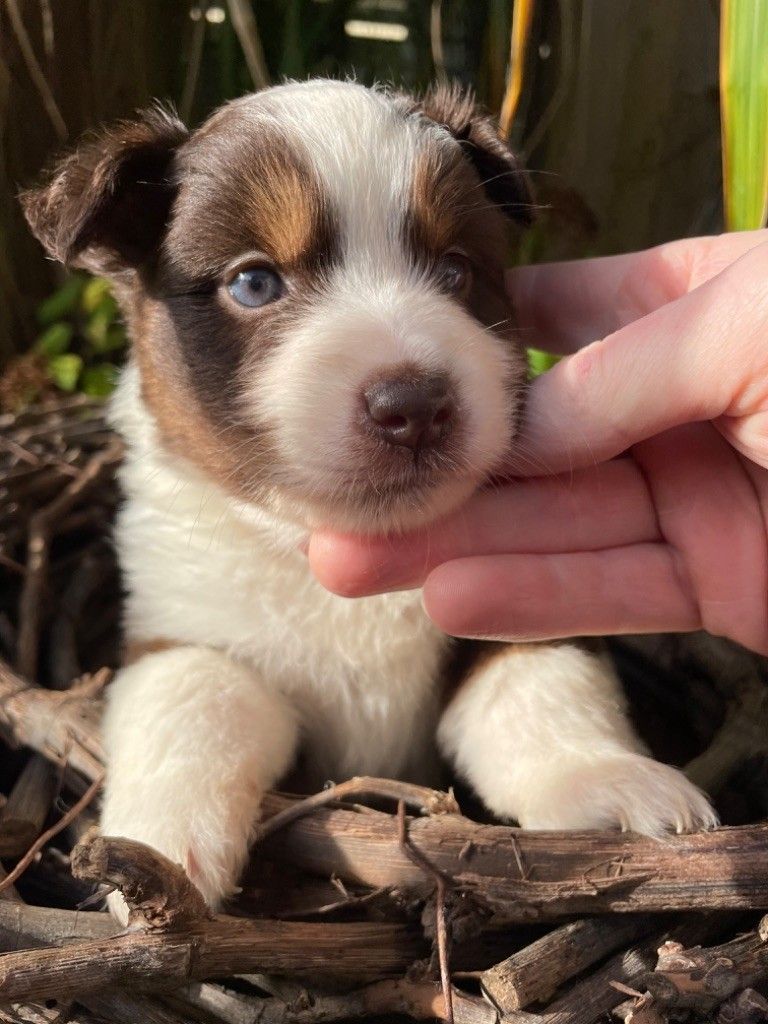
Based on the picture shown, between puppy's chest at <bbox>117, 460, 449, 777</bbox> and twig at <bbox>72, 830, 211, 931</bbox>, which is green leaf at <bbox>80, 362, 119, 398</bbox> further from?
twig at <bbox>72, 830, 211, 931</bbox>

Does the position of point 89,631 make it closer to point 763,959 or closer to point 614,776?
point 614,776

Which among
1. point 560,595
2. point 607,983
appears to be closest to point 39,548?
point 560,595

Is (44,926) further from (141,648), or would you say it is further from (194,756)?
(141,648)

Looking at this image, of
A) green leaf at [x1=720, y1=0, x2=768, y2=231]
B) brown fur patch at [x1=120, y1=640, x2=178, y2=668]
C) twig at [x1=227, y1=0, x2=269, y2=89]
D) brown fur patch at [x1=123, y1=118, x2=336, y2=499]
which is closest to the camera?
brown fur patch at [x1=123, y1=118, x2=336, y2=499]

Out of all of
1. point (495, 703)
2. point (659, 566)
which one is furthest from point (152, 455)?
point (659, 566)

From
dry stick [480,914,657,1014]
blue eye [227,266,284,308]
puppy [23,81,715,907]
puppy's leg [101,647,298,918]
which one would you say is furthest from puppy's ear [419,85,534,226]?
dry stick [480,914,657,1014]

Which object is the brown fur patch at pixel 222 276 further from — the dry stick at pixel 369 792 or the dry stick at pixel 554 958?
the dry stick at pixel 554 958

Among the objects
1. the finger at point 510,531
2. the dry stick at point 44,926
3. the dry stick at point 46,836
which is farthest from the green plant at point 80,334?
the dry stick at point 44,926
